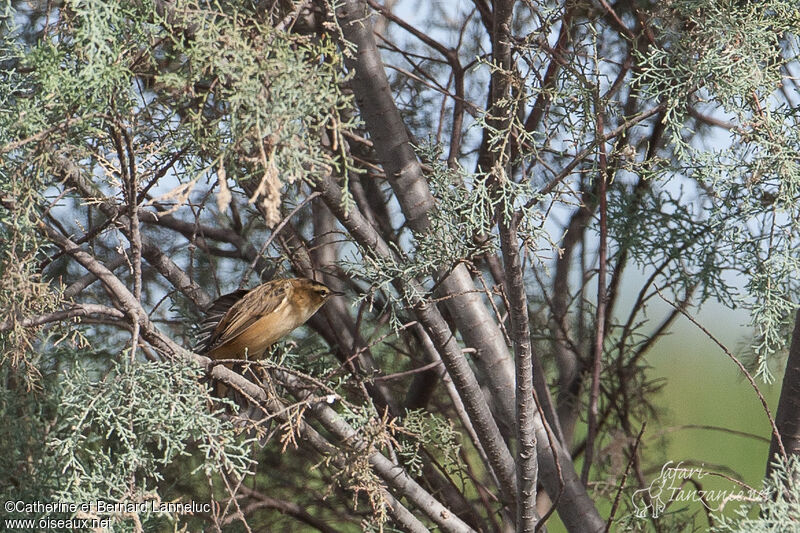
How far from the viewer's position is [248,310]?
2785 millimetres

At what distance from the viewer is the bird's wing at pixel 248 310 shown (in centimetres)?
275

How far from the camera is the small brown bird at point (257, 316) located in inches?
109

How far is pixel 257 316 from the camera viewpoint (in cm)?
286

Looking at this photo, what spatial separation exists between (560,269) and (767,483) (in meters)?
1.88

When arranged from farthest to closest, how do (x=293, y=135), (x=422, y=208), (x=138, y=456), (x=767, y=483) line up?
(x=422, y=208)
(x=767, y=483)
(x=138, y=456)
(x=293, y=135)

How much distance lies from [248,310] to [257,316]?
77 millimetres

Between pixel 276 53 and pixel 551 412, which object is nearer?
pixel 276 53

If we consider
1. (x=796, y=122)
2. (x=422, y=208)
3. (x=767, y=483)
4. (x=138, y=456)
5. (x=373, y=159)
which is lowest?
(x=138, y=456)

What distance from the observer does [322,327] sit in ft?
11.7

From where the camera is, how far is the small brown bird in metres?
2.78

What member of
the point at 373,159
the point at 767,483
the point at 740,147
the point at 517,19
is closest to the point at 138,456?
the point at 767,483

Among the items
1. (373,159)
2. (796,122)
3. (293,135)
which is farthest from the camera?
(373,159)

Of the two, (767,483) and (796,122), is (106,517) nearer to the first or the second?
(767,483)

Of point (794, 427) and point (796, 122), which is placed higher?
point (796, 122)
